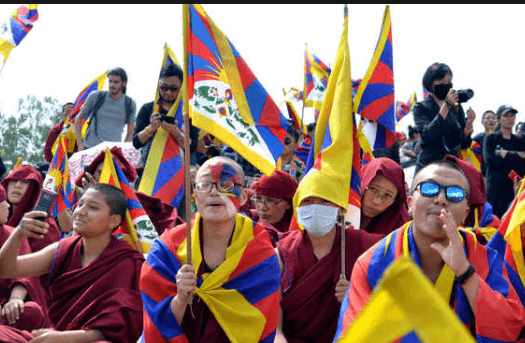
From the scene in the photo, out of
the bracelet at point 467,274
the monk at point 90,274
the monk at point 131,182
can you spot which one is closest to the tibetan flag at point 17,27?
the monk at point 131,182

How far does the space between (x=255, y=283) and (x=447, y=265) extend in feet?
3.90

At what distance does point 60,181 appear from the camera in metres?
6.78

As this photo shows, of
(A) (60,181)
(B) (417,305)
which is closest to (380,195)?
(A) (60,181)

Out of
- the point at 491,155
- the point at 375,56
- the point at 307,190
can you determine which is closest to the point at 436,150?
the point at 375,56

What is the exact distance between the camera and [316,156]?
4867mm

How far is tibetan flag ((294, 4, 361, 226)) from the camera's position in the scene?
455 cm

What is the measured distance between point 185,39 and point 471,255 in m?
2.02

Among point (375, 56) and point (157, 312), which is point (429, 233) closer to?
point (157, 312)

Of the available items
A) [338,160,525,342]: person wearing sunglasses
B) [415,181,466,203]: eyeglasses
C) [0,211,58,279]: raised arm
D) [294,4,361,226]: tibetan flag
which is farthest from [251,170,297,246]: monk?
[415,181,466,203]: eyeglasses

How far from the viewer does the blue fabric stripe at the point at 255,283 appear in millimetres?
4180

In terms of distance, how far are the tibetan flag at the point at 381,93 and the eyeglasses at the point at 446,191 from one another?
1995 millimetres

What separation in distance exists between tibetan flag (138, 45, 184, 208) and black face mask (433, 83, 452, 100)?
2.27 meters

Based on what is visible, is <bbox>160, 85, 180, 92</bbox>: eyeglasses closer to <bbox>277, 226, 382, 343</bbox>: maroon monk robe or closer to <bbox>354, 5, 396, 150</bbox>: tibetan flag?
<bbox>354, 5, 396, 150</bbox>: tibetan flag

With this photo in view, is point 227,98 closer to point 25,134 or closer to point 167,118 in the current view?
point 167,118
